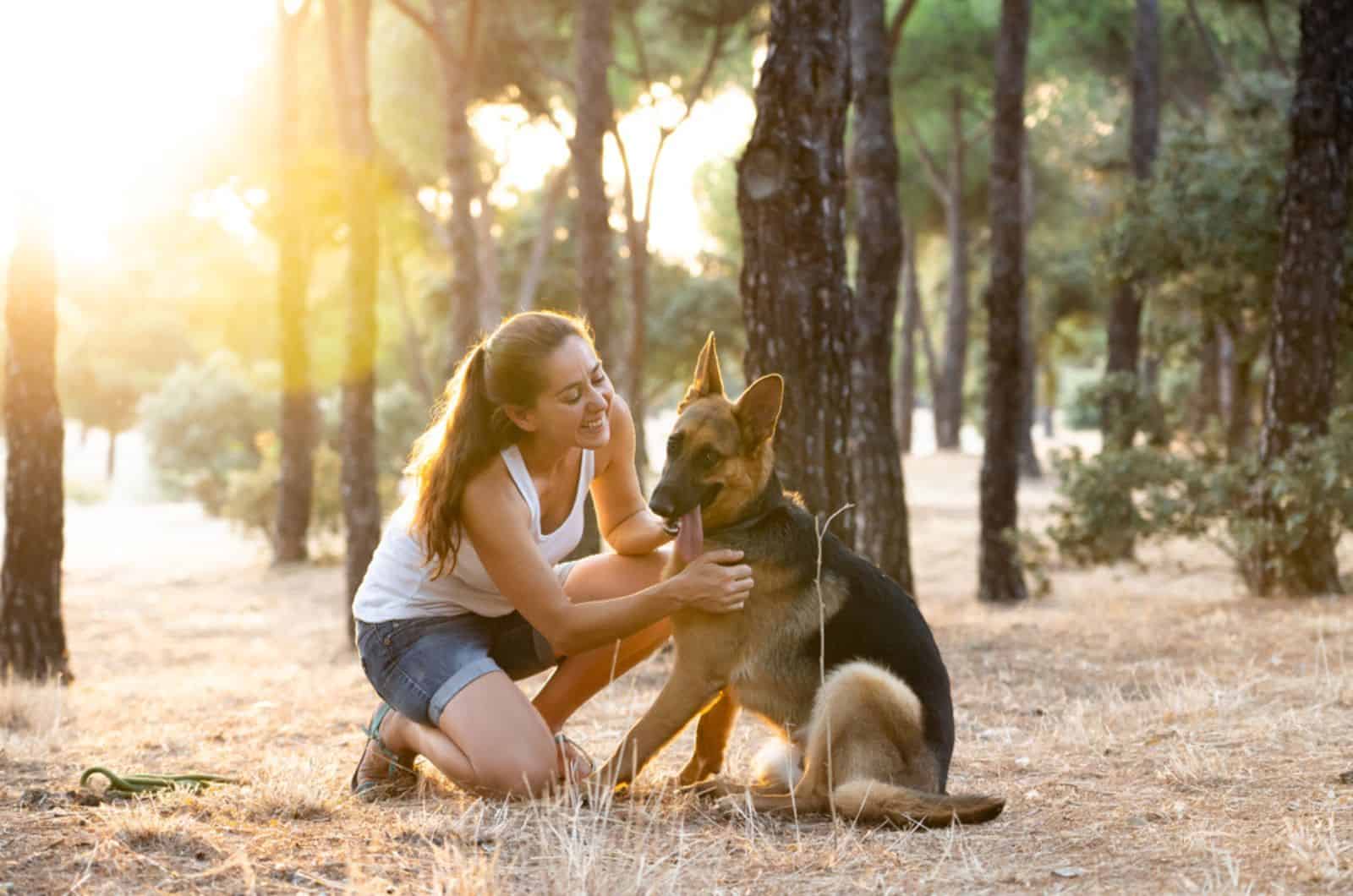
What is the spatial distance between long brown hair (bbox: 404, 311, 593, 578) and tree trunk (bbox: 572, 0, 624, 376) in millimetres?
7298

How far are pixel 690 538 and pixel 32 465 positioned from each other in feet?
20.0

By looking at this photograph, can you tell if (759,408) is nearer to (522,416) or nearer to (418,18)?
(522,416)

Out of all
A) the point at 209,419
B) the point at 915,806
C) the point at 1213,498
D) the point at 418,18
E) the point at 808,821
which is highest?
the point at 418,18

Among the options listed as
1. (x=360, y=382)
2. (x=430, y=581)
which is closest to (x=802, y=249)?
(x=430, y=581)

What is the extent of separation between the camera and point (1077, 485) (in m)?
12.5

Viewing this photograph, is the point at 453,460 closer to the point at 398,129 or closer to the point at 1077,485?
the point at 1077,485

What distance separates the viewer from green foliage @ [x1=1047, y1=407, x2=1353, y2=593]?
9820 millimetres

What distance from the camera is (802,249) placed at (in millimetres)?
7188

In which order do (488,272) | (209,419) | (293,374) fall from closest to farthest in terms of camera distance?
(293,374)
(488,272)
(209,419)

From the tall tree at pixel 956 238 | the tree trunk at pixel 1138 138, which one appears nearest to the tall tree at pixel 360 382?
the tree trunk at pixel 1138 138

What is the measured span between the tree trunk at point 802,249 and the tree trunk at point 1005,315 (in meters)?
5.50

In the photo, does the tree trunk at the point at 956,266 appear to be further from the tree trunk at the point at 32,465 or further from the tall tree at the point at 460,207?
the tree trunk at the point at 32,465

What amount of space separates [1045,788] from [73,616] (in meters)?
14.0

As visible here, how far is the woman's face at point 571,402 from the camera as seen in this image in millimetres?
4656
